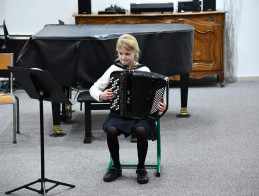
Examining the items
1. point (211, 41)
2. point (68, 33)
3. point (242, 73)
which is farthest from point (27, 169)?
point (242, 73)

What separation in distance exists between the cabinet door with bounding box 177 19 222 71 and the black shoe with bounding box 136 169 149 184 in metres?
3.44

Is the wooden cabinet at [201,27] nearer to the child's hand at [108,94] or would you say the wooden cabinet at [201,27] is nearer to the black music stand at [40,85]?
the child's hand at [108,94]

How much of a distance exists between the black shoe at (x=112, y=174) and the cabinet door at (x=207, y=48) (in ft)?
11.3

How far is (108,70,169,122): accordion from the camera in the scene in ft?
9.22

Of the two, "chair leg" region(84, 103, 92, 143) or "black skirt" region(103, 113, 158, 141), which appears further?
"chair leg" region(84, 103, 92, 143)

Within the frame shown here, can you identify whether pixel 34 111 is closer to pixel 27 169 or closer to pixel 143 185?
pixel 27 169

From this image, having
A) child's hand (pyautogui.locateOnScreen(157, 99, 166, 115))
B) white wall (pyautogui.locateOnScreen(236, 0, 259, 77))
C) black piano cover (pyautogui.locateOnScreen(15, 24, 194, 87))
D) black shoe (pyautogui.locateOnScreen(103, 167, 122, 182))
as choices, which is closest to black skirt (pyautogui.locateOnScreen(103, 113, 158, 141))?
child's hand (pyautogui.locateOnScreen(157, 99, 166, 115))

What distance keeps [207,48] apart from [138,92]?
361cm

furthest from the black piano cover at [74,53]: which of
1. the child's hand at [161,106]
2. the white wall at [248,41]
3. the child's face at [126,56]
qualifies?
the white wall at [248,41]

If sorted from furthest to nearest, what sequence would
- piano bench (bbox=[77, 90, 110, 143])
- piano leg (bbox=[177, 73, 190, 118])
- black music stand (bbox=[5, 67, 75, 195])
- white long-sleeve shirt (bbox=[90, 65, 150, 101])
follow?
piano leg (bbox=[177, 73, 190, 118]), piano bench (bbox=[77, 90, 110, 143]), white long-sleeve shirt (bbox=[90, 65, 150, 101]), black music stand (bbox=[5, 67, 75, 195])

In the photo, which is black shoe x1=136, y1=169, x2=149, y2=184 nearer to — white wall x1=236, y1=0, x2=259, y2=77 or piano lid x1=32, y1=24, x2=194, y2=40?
piano lid x1=32, y1=24, x2=194, y2=40

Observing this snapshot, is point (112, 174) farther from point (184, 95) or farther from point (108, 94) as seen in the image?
point (184, 95)

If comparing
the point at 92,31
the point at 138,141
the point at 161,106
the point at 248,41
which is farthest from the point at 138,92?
the point at 248,41

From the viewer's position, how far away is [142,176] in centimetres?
298
